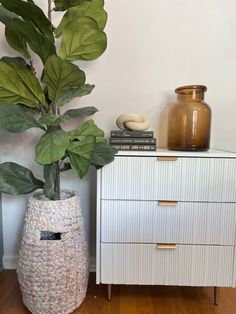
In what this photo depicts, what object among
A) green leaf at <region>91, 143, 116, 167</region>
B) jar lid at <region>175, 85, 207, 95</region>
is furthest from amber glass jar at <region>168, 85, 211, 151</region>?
green leaf at <region>91, 143, 116, 167</region>

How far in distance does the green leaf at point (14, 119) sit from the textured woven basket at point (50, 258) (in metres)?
0.34

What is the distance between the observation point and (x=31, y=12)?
3.09 feet

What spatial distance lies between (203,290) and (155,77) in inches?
48.2

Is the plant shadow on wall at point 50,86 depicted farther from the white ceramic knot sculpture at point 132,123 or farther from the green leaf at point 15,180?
the white ceramic knot sculpture at point 132,123

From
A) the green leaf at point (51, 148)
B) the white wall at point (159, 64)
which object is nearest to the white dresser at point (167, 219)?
the green leaf at point (51, 148)

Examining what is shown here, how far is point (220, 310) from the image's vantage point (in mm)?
1238

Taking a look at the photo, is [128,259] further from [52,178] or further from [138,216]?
[52,178]

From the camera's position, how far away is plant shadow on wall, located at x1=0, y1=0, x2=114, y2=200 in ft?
3.14

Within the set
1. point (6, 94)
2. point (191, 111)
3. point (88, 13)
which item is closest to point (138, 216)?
point (191, 111)

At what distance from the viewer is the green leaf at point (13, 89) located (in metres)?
0.99

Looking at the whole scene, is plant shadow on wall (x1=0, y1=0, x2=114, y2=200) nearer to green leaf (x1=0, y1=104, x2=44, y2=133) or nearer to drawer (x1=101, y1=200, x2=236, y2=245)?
green leaf (x1=0, y1=104, x2=44, y2=133)

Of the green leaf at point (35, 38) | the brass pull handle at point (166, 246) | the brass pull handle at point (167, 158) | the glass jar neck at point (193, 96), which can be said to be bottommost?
the brass pull handle at point (166, 246)

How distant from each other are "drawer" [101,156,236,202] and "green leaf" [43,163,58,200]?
0.22 metres

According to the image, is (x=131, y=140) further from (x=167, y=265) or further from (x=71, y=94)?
(x=167, y=265)
